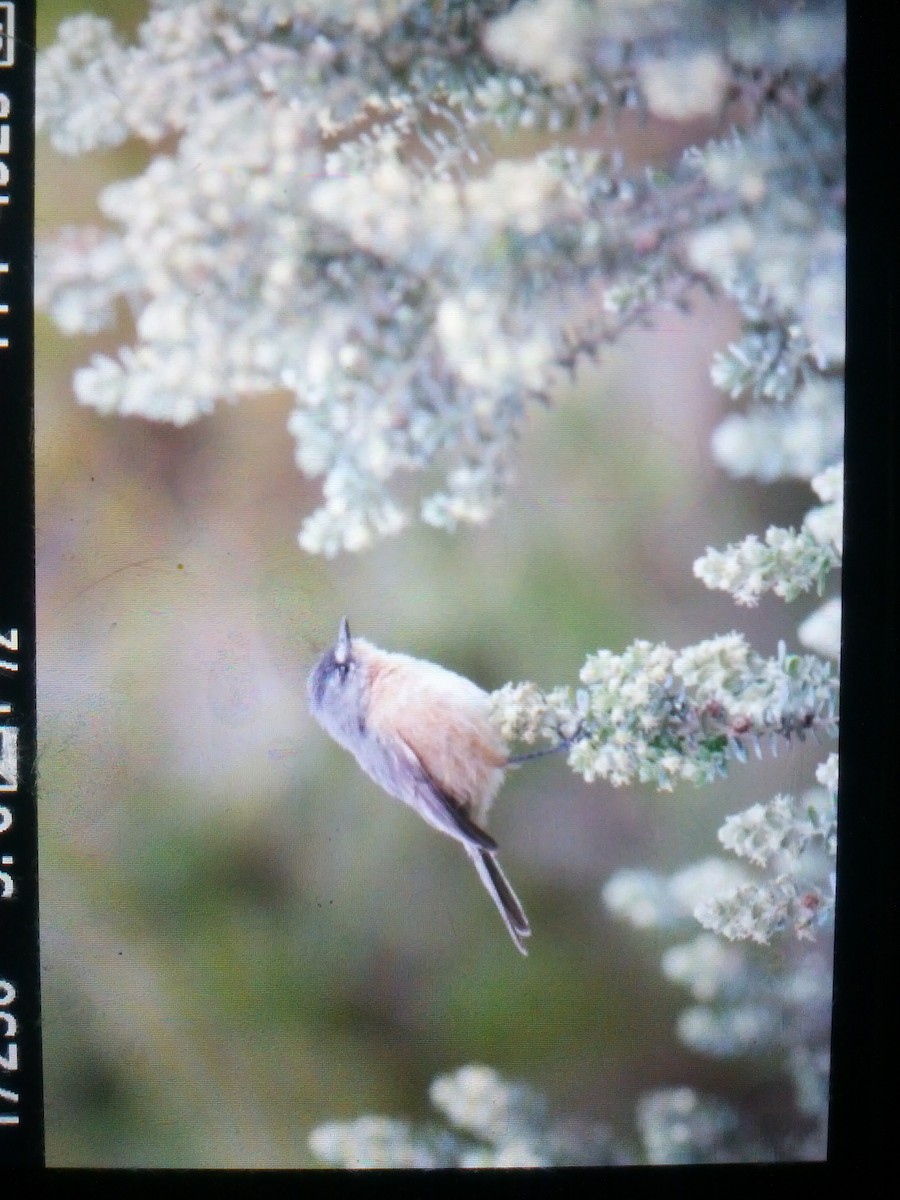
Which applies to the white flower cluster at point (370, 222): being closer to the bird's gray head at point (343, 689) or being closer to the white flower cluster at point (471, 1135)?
the bird's gray head at point (343, 689)

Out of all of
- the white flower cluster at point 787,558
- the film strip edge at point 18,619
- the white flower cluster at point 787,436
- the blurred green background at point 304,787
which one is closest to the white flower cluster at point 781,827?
the blurred green background at point 304,787

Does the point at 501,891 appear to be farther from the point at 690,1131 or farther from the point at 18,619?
the point at 18,619

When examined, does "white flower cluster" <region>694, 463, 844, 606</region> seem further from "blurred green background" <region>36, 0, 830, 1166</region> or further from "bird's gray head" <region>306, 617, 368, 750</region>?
"bird's gray head" <region>306, 617, 368, 750</region>

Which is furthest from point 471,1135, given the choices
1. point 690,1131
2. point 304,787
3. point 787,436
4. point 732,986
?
point 787,436

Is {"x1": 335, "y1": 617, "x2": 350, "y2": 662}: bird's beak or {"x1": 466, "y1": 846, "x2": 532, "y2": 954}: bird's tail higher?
{"x1": 335, "y1": 617, "x2": 350, "y2": 662}: bird's beak

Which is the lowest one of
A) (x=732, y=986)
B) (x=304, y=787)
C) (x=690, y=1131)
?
(x=690, y=1131)

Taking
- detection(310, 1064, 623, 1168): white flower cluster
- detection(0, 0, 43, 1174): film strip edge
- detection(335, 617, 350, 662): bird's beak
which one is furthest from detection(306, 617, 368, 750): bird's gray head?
detection(310, 1064, 623, 1168): white flower cluster
